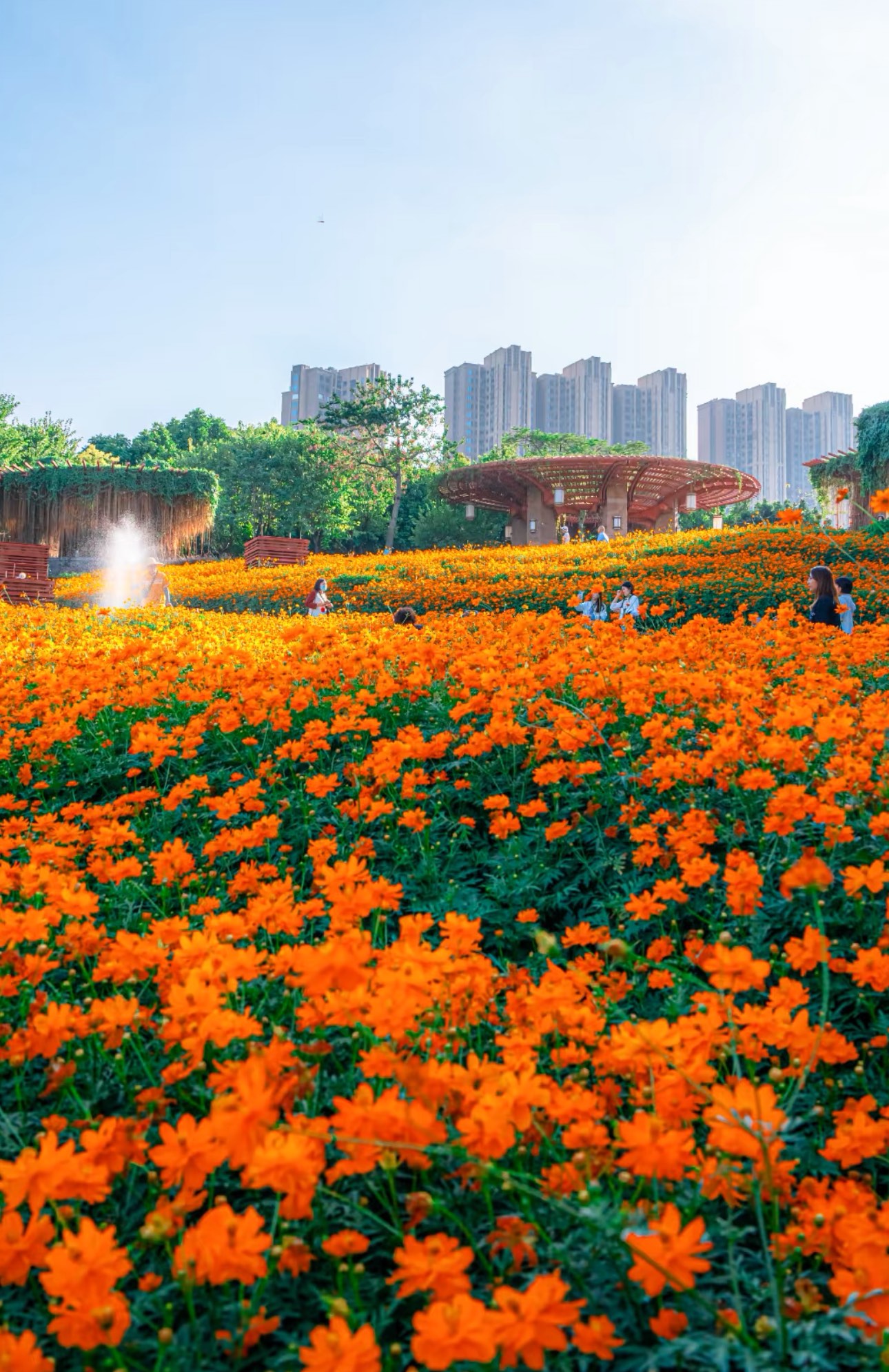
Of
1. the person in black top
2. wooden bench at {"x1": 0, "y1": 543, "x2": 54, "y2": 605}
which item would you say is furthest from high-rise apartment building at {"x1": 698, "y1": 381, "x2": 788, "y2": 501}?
the person in black top

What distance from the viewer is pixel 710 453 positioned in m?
138

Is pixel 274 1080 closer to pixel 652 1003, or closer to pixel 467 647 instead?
pixel 652 1003

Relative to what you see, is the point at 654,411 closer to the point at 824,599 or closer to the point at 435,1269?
the point at 824,599

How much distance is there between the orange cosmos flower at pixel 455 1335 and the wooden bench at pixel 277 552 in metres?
22.3

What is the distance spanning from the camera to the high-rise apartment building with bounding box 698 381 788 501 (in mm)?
138375

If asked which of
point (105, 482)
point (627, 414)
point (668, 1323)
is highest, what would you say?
point (627, 414)

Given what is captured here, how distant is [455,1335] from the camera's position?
39.1 inches

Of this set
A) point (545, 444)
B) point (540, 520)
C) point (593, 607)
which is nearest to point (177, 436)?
point (545, 444)

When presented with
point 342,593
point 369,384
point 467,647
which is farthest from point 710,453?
point 467,647

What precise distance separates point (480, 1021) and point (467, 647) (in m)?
3.72

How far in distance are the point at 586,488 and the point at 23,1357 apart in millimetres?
30316

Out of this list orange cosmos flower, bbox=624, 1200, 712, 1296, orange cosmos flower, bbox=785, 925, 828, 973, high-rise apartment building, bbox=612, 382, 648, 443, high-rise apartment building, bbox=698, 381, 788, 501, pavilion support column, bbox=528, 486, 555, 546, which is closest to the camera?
orange cosmos flower, bbox=624, 1200, 712, 1296

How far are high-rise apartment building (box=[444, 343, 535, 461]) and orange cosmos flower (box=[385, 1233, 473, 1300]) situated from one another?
127 m

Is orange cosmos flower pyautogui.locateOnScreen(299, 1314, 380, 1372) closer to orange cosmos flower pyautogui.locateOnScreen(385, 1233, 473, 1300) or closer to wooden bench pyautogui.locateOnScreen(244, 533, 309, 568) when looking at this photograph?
orange cosmos flower pyautogui.locateOnScreen(385, 1233, 473, 1300)
